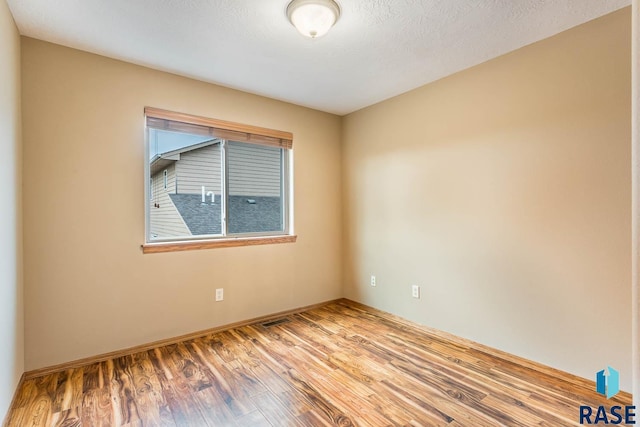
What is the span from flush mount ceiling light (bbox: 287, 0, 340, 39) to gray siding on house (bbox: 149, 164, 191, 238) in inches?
69.1

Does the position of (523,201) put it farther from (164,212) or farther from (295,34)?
(164,212)

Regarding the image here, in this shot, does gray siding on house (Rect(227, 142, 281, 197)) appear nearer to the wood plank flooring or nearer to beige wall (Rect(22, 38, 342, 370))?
beige wall (Rect(22, 38, 342, 370))

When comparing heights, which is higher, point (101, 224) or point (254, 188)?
point (254, 188)

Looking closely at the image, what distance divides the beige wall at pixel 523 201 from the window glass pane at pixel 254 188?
1.25 meters

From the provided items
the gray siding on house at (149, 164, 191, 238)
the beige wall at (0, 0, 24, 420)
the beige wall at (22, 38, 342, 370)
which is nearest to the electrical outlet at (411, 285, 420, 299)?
the beige wall at (22, 38, 342, 370)

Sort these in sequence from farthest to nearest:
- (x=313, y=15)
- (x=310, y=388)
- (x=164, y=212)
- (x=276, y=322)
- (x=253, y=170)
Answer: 1. (x=253, y=170)
2. (x=276, y=322)
3. (x=164, y=212)
4. (x=310, y=388)
5. (x=313, y=15)

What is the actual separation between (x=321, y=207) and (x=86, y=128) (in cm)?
242

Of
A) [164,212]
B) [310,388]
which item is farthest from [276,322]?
[164,212]

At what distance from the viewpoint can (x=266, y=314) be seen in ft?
11.0

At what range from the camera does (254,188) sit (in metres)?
3.39

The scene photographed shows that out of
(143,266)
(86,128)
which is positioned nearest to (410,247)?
(143,266)

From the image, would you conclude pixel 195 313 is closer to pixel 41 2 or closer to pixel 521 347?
pixel 41 2

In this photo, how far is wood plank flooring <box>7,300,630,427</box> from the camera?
1.75 m

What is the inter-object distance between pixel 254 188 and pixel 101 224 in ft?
4.75
